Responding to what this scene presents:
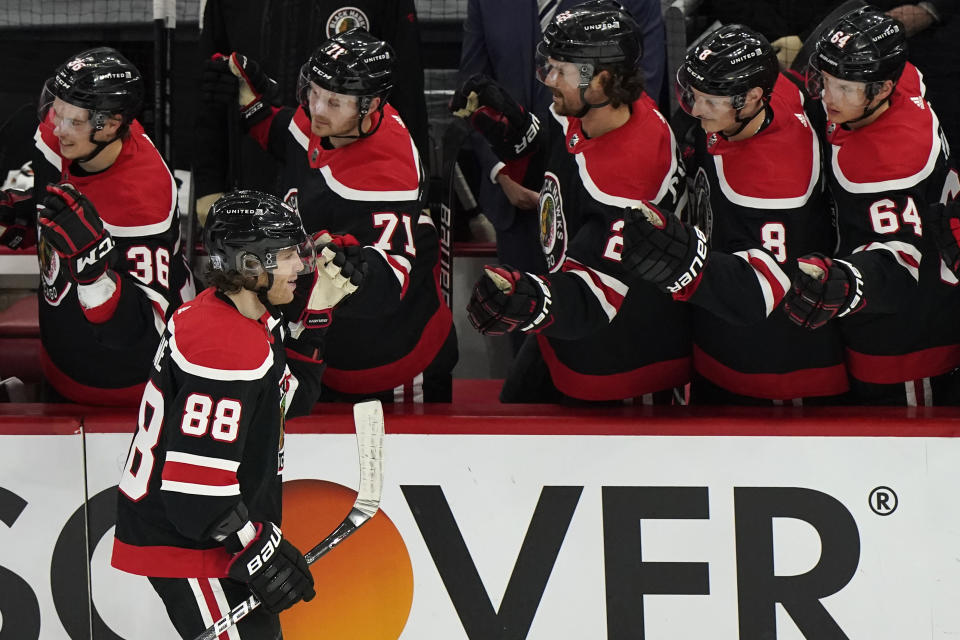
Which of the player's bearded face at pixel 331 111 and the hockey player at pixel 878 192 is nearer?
the hockey player at pixel 878 192

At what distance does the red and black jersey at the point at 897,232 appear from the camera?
108 inches

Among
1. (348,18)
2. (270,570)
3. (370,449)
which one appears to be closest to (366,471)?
(370,449)

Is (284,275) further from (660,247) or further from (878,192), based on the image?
(878,192)

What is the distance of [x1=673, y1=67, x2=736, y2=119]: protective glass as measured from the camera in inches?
109

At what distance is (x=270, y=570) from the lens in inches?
90.8

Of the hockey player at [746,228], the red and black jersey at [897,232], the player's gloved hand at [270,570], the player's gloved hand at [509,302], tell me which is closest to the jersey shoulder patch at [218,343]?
the player's gloved hand at [270,570]

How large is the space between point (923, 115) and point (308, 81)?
1380 millimetres

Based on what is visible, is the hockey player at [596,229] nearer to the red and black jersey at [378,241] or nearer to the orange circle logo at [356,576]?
the red and black jersey at [378,241]

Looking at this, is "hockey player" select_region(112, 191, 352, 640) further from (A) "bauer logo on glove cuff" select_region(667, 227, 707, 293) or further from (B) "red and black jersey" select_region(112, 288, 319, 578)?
(A) "bauer logo on glove cuff" select_region(667, 227, 707, 293)

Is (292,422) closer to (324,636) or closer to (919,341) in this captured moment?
(324,636)

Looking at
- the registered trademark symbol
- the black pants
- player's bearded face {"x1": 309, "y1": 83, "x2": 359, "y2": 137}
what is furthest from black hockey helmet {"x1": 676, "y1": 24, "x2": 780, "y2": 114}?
the black pants

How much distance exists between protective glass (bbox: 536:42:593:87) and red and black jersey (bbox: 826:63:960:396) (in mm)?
568

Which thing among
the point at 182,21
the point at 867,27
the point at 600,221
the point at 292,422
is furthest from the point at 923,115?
the point at 182,21

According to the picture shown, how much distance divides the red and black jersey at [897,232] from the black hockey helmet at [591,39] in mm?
500
